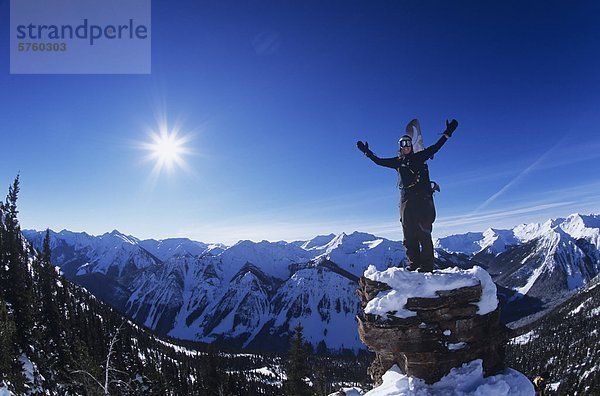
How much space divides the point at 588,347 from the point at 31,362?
220978 millimetres

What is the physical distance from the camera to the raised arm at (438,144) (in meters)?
11.9

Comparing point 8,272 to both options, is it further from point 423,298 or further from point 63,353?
point 423,298

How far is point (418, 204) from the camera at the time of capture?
39.8ft

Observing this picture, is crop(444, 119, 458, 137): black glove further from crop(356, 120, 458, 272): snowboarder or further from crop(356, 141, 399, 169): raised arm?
crop(356, 141, 399, 169): raised arm

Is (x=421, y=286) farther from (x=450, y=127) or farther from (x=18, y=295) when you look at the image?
(x=18, y=295)

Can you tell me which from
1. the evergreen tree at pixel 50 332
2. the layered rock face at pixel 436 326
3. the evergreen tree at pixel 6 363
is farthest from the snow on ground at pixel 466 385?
the evergreen tree at pixel 50 332

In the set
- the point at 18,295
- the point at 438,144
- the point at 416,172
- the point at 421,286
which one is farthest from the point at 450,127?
the point at 18,295

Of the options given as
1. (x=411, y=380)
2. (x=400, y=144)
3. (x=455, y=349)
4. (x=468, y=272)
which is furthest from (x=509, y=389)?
(x=400, y=144)

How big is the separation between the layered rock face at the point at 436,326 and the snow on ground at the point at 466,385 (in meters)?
0.21

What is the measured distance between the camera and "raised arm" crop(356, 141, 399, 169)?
42.3 feet

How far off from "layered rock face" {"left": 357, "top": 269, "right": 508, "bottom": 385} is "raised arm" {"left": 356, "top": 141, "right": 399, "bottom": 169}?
3.96 metres

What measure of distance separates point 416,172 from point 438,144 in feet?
3.83

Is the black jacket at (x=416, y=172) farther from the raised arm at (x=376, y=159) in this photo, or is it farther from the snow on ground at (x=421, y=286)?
the snow on ground at (x=421, y=286)

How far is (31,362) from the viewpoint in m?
66.8
